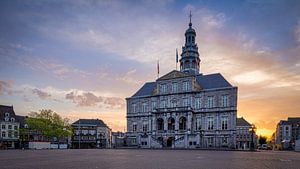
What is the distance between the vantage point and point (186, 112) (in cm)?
7175

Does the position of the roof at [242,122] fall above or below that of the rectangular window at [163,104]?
below

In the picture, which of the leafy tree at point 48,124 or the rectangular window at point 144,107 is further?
the rectangular window at point 144,107

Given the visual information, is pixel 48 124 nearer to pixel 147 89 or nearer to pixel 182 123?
pixel 147 89

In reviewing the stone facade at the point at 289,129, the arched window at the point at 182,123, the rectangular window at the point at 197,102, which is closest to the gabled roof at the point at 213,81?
the rectangular window at the point at 197,102

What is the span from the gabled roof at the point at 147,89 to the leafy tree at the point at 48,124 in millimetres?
23667

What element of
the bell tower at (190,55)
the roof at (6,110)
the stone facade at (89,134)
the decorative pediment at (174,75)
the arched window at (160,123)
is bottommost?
the stone facade at (89,134)

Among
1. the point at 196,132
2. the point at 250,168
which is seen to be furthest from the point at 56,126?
the point at 250,168

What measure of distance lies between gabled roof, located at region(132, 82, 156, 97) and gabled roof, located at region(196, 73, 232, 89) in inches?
600

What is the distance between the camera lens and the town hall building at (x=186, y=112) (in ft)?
222

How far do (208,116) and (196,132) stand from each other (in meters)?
5.29

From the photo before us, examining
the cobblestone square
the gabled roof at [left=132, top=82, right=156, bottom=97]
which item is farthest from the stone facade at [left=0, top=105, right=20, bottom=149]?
the cobblestone square

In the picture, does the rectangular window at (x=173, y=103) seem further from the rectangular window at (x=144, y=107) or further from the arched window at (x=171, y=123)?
the rectangular window at (x=144, y=107)

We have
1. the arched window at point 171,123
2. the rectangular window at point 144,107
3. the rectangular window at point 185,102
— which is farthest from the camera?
the rectangular window at point 144,107

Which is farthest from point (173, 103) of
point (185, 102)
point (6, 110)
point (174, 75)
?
point (6, 110)
